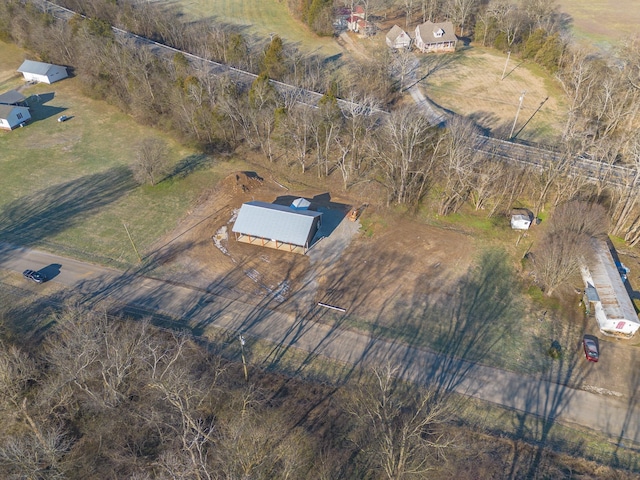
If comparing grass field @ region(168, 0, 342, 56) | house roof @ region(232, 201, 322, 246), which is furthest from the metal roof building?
grass field @ region(168, 0, 342, 56)

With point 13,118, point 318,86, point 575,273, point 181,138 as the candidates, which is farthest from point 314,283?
point 13,118

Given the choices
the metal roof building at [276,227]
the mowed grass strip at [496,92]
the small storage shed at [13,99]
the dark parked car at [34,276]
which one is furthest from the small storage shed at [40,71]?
the mowed grass strip at [496,92]

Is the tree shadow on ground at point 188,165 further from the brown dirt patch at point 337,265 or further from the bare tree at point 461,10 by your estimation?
the bare tree at point 461,10

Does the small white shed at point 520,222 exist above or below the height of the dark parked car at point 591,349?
above

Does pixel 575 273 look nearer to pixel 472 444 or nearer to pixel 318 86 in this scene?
pixel 472 444

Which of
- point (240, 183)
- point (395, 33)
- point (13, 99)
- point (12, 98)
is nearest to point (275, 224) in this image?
point (240, 183)

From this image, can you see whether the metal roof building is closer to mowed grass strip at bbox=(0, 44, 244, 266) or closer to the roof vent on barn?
the roof vent on barn
